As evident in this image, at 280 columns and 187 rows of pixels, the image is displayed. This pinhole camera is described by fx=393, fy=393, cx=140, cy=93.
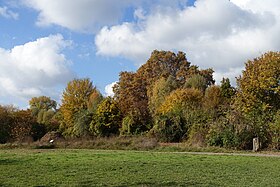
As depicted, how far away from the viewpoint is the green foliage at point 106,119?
5341cm

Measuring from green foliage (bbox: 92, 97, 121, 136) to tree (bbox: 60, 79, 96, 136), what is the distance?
8449 millimetres

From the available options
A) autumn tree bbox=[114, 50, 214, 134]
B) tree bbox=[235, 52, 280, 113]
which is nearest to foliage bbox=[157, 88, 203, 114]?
autumn tree bbox=[114, 50, 214, 134]

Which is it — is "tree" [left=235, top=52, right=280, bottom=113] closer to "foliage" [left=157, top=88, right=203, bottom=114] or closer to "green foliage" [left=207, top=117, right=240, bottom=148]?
"green foliage" [left=207, top=117, right=240, bottom=148]

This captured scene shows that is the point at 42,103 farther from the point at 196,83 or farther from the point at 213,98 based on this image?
the point at 213,98

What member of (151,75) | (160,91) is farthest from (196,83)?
(151,75)

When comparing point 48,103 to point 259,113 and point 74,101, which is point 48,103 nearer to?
point 74,101

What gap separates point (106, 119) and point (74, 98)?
14298 mm

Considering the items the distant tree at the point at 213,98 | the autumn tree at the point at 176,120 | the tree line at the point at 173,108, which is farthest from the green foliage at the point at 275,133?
the distant tree at the point at 213,98

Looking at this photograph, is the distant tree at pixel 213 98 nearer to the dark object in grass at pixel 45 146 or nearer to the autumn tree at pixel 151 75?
the autumn tree at pixel 151 75

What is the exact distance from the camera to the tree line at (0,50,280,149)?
3462 centimetres

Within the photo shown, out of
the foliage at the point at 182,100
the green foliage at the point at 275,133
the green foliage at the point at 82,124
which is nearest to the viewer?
the green foliage at the point at 275,133

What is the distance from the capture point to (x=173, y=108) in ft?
152

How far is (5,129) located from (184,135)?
87.6 ft

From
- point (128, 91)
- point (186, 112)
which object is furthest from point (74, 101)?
point (186, 112)
